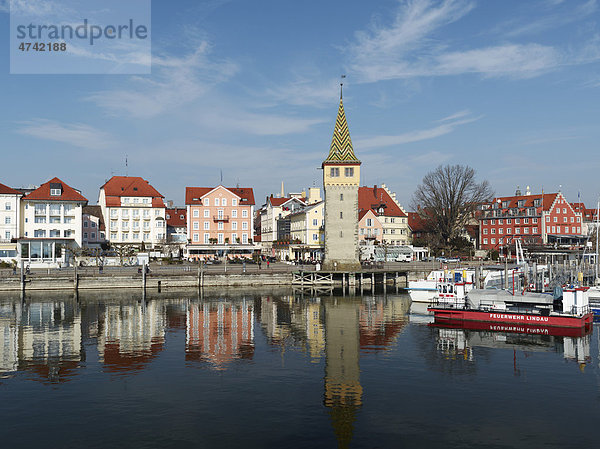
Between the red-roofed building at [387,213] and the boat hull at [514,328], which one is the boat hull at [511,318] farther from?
the red-roofed building at [387,213]

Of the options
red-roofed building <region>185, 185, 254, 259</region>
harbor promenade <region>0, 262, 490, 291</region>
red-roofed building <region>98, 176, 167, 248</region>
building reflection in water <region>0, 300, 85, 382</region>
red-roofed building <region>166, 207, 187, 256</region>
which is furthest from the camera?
red-roofed building <region>166, 207, 187, 256</region>

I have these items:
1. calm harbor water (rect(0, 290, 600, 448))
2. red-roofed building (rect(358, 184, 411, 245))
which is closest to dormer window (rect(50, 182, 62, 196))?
calm harbor water (rect(0, 290, 600, 448))

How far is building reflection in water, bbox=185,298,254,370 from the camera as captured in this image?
30094 millimetres

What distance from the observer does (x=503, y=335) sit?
35.9 m

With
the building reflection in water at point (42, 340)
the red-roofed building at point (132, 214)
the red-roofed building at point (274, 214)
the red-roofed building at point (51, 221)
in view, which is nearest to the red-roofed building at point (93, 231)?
the red-roofed building at point (132, 214)

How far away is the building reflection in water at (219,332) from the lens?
30.1 m

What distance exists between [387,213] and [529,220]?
30.4 metres

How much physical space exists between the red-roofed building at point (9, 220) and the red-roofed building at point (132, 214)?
16.8m

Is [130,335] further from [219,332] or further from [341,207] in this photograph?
[341,207]

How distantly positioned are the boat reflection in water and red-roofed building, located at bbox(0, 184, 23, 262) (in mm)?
68056

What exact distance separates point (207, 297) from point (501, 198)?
8019 cm

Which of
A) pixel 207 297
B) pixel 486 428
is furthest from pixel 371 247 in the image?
pixel 486 428

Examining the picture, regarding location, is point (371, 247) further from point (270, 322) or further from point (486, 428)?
point (486, 428)

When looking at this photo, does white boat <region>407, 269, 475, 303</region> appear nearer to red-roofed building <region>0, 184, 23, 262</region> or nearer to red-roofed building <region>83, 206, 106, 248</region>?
red-roofed building <region>83, 206, 106, 248</region>
